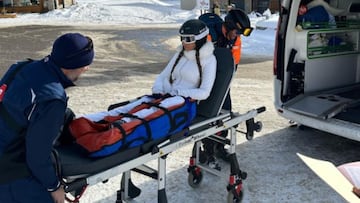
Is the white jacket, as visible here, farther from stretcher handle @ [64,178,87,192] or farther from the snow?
the snow

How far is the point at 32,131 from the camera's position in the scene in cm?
233

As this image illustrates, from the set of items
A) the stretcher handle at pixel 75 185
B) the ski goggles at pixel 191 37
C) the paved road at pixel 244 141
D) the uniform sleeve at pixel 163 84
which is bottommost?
the paved road at pixel 244 141

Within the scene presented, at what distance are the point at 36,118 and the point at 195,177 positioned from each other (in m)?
2.30

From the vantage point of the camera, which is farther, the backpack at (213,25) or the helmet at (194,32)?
the backpack at (213,25)

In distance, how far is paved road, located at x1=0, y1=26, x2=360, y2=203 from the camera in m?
4.24

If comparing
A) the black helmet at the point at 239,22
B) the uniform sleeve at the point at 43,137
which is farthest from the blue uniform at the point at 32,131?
the black helmet at the point at 239,22

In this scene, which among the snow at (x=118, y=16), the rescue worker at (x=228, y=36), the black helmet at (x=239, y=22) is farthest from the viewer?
the snow at (x=118, y=16)

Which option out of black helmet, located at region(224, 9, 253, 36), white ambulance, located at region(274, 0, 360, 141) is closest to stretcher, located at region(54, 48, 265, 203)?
black helmet, located at region(224, 9, 253, 36)

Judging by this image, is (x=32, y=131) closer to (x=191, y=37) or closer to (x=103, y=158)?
(x=103, y=158)

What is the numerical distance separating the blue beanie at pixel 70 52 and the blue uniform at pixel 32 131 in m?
0.05

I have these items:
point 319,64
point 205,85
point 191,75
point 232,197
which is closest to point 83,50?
point 205,85

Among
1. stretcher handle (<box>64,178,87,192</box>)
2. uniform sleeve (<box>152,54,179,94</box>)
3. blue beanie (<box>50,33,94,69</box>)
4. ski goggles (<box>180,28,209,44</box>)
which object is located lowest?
stretcher handle (<box>64,178,87,192</box>)

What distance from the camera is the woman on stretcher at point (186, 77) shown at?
355 cm

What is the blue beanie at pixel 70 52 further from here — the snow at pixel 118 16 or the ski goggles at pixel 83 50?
the snow at pixel 118 16
